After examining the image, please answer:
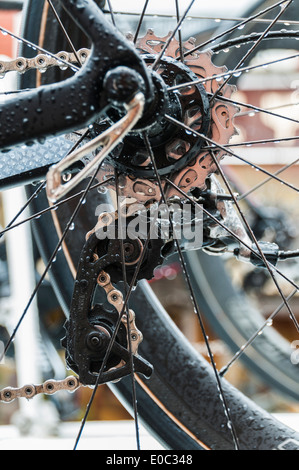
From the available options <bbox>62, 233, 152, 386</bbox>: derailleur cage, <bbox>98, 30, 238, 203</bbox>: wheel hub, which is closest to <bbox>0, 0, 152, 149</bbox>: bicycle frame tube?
<bbox>98, 30, 238, 203</bbox>: wheel hub

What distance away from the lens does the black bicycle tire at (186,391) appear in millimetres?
976

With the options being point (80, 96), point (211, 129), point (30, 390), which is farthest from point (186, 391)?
point (80, 96)

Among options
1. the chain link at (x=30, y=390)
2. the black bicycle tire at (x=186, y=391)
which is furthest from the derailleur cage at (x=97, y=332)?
the black bicycle tire at (x=186, y=391)

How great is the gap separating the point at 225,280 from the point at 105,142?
1.18 m

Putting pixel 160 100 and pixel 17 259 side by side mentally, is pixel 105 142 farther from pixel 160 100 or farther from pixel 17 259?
pixel 17 259

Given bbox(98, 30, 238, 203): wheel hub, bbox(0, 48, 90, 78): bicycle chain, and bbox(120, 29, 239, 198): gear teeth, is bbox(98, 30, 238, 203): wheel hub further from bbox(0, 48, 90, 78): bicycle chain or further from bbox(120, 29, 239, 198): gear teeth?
bbox(0, 48, 90, 78): bicycle chain

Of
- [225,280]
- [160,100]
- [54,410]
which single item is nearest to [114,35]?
[160,100]

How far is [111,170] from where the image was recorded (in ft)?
2.59

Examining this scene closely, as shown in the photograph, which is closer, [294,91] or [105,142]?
[105,142]

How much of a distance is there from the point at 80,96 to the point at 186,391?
55 cm

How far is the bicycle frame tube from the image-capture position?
1.92 ft

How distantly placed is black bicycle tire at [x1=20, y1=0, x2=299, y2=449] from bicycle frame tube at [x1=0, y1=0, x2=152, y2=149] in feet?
1.33

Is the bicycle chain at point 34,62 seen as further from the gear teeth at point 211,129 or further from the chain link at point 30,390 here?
the chain link at point 30,390

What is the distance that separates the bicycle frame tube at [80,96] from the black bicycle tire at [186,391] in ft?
1.33
